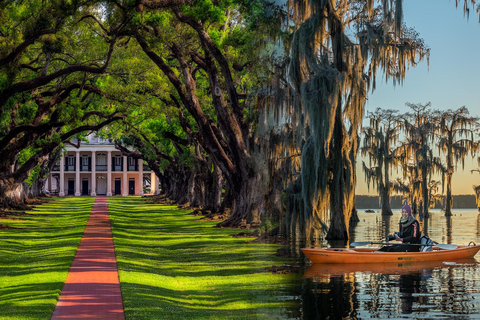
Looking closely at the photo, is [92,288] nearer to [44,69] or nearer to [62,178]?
[44,69]

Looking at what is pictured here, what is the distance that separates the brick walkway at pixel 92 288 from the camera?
1114cm

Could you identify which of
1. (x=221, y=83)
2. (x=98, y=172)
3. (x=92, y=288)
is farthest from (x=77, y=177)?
(x=92, y=288)

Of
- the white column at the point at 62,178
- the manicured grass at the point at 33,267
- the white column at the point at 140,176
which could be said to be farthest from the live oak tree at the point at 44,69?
the white column at the point at 140,176

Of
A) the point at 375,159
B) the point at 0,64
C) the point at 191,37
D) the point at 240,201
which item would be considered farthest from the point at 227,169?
the point at 375,159

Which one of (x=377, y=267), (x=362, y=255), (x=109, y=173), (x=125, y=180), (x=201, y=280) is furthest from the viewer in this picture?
(x=125, y=180)

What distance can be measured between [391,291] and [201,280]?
4.60 m

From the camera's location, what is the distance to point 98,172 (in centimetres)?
11156

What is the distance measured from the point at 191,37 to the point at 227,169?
6.55 meters

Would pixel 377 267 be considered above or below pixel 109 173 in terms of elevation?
below

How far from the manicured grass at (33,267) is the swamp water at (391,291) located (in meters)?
4.89

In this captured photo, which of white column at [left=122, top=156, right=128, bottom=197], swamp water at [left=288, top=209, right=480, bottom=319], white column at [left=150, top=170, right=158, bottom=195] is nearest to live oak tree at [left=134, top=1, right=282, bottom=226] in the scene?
swamp water at [left=288, top=209, right=480, bottom=319]

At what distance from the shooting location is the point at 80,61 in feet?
110

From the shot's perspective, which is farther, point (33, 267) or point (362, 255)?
point (362, 255)

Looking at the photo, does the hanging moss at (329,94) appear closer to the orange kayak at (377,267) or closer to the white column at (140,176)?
the orange kayak at (377,267)
